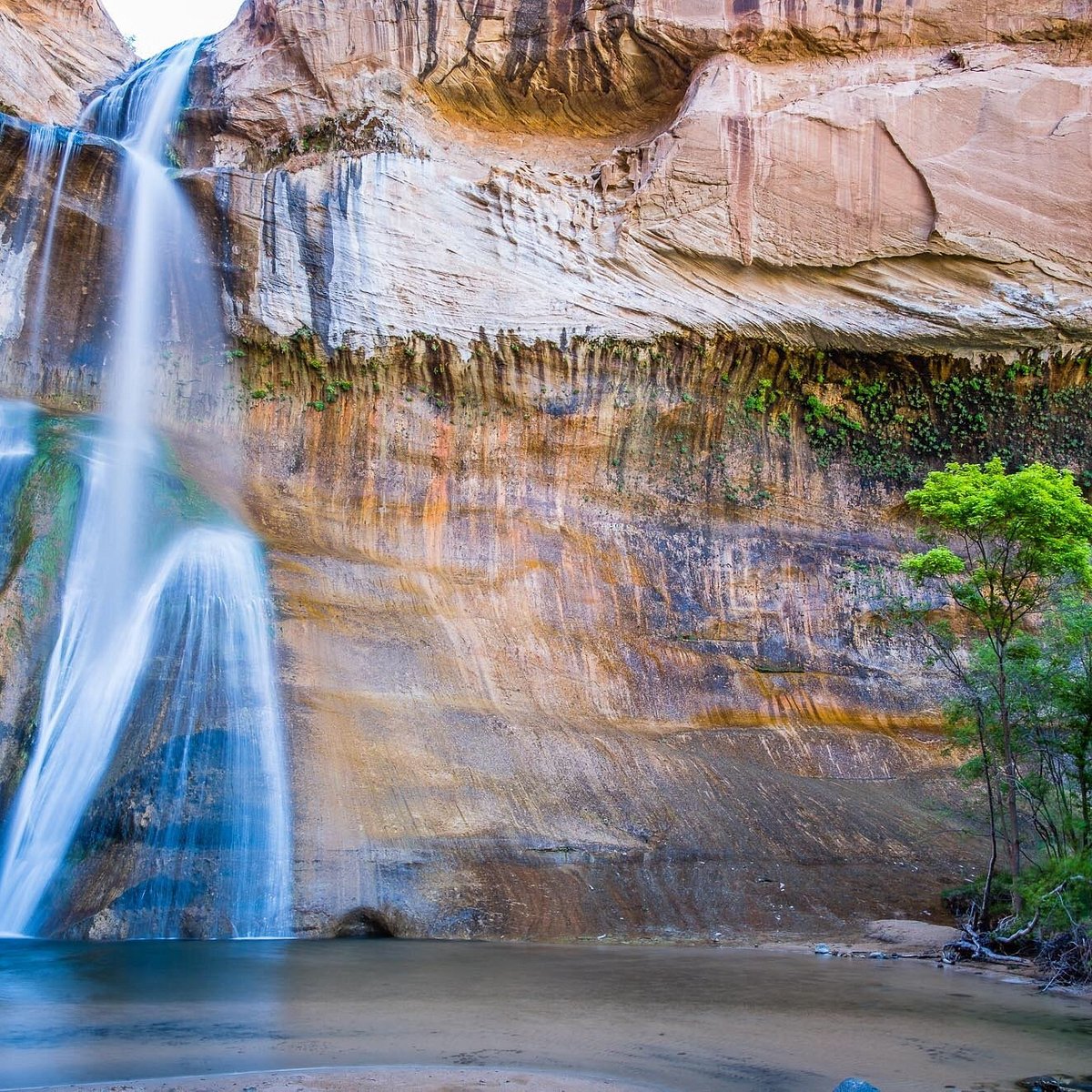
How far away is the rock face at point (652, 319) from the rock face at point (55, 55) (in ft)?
11.8

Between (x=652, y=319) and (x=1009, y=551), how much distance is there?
34.5 ft

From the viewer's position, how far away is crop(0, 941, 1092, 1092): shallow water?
6.23 meters

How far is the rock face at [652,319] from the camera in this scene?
19.7 m

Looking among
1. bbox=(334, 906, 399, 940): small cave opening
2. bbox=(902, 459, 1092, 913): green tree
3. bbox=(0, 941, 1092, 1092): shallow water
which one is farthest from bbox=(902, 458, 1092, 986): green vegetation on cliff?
bbox=(334, 906, 399, 940): small cave opening

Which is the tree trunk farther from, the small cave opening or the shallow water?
the small cave opening

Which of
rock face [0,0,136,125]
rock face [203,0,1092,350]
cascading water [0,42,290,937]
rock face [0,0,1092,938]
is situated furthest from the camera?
rock face [0,0,136,125]

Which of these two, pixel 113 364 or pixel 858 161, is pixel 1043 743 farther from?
pixel 113 364

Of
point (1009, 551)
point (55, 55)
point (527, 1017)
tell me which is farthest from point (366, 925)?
point (55, 55)

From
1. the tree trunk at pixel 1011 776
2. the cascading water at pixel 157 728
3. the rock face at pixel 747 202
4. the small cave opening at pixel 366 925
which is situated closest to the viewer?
the tree trunk at pixel 1011 776

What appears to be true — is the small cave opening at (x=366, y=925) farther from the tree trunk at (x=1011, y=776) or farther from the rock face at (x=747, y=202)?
the rock face at (x=747, y=202)

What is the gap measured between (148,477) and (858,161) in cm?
1464

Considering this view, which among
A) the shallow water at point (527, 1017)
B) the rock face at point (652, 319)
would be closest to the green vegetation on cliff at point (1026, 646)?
the shallow water at point (527, 1017)

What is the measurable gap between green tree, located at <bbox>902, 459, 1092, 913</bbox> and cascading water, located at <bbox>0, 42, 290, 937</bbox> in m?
8.61

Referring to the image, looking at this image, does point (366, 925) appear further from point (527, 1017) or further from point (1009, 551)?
point (1009, 551)
